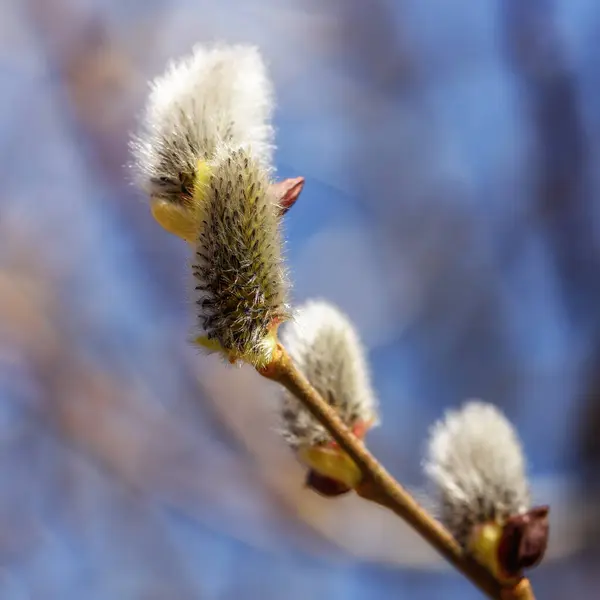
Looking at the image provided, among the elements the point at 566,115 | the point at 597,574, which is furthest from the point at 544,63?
the point at 597,574

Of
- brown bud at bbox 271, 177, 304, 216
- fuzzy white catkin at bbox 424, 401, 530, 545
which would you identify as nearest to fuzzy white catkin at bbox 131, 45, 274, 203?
brown bud at bbox 271, 177, 304, 216

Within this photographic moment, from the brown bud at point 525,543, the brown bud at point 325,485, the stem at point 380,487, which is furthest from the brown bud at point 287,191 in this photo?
the brown bud at point 525,543

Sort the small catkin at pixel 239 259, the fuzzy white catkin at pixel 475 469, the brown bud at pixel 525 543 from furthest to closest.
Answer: the fuzzy white catkin at pixel 475 469 < the brown bud at pixel 525 543 < the small catkin at pixel 239 259

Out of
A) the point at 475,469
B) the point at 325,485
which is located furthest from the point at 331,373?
the point at 475,469

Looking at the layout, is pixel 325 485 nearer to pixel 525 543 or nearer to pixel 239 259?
pixel 525 543

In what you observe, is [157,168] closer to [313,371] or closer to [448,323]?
[313,371]

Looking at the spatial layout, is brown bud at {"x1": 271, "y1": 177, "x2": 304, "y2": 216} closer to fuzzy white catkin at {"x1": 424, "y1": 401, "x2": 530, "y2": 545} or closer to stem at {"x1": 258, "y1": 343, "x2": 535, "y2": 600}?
stem at {"x1": 258, "y1": 343, "x2": 535, "y2": 600}

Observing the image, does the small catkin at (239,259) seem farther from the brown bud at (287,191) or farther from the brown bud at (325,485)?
the brown bud at (325,485)
